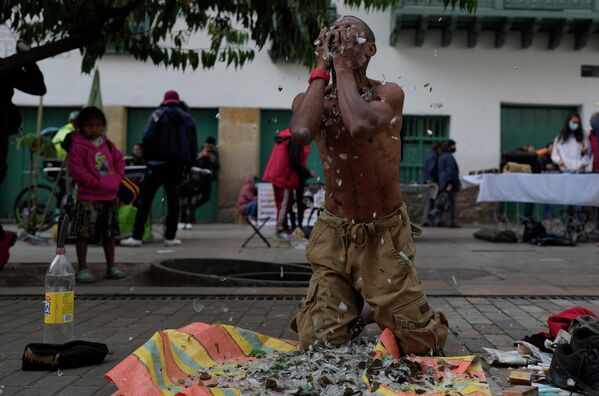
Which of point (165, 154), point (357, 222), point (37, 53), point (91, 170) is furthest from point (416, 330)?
point (165, 154)

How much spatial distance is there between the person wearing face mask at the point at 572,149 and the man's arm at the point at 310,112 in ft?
29.6

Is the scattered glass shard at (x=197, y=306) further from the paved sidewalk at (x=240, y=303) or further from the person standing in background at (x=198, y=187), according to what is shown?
the person standing in background at (x=198, y=187)

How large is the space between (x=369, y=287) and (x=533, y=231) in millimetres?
7769

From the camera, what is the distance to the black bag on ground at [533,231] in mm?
10133

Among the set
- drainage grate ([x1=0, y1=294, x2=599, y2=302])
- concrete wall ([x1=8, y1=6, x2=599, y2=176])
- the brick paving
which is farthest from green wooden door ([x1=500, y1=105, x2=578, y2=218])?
the brick paving

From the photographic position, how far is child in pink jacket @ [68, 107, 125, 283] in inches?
229

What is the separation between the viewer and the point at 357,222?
329 cm

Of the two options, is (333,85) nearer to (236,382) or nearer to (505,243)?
(236,382)

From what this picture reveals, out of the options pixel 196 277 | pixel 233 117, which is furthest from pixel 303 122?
pixel 233 117

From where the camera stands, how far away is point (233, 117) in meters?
15.8

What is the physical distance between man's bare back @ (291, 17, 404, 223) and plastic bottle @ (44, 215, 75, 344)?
1.51 m

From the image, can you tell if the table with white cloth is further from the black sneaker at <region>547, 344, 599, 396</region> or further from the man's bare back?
the black sneaker at <region>547, 344, 599, 396</region>

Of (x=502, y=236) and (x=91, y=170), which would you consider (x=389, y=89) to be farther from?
(x=502, y=236)

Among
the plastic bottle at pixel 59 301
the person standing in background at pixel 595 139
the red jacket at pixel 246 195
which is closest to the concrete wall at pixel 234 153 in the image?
the red jacket at pixel 246 195
